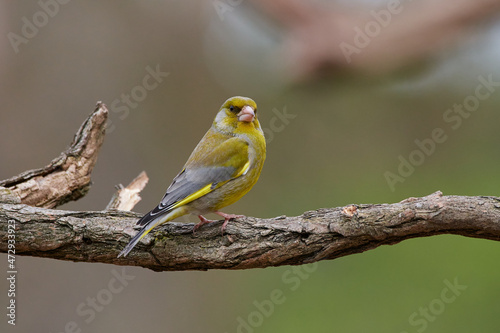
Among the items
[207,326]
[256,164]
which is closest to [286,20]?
[256,164]

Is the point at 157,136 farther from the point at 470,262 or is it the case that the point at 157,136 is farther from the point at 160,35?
the point at 470,262

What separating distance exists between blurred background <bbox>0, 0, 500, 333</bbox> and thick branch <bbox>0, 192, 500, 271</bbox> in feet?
8.06

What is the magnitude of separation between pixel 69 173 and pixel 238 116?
135 centimetres

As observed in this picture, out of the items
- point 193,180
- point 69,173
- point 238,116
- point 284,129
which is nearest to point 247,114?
point 238,116

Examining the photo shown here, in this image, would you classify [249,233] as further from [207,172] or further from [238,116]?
[238,116]

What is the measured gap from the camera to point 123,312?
235 inches

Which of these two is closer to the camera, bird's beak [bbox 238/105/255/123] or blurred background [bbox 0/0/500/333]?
bird's beak [bbox 238/105/255/123]

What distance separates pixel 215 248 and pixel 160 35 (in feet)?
14.4

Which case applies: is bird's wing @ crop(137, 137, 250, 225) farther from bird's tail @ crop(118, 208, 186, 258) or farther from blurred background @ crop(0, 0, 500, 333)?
blurred background @ crop(0, 0, 500, 333)

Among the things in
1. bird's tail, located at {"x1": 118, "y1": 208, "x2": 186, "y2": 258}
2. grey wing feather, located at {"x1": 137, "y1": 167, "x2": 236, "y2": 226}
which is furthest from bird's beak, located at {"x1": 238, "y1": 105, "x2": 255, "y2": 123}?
bird's tail, located at {"x1": 118, "y1": 208, "x2": 186, "y2": 258}

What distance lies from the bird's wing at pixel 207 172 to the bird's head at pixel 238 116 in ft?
0.47

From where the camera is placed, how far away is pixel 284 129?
726 centimetres

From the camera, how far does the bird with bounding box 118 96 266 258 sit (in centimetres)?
330

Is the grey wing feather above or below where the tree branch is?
above
